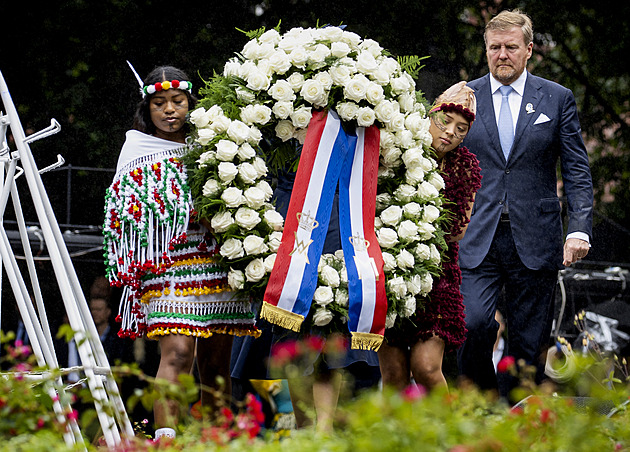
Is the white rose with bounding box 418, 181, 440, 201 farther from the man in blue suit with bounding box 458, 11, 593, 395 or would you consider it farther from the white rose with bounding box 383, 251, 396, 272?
the man in blue suit with bounding box 458, 11, 593, 395

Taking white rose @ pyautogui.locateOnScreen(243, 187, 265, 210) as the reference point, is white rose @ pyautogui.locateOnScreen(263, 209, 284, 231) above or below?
below

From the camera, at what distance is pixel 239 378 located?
5160mm

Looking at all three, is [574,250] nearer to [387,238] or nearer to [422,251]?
[422,251]

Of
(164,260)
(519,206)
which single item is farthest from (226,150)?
(519,206)

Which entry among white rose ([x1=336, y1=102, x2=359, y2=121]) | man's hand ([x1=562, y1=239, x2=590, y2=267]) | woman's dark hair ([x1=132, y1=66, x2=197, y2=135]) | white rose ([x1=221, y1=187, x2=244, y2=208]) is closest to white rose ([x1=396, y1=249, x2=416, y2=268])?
white rose ([x1=336, y1=102, x2=359, y2=121])

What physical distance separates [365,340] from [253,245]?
→ 0.63 m

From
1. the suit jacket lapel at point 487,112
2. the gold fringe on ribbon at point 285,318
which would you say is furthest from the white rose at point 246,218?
the suit jacket lapel at point 487,112

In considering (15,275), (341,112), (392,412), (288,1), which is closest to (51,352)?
(15,275)

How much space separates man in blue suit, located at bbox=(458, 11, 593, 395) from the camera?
504 centimetres

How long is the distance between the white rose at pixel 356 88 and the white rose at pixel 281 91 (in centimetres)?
26

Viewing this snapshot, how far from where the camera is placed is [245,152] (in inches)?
153

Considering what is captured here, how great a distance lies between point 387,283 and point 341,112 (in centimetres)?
80

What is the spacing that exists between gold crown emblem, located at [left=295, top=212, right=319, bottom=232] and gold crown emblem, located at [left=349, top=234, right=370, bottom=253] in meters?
0.18

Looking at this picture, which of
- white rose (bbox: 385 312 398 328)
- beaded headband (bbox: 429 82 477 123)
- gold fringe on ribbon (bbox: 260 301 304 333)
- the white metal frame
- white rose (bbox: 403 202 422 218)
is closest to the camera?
the white metal frame
